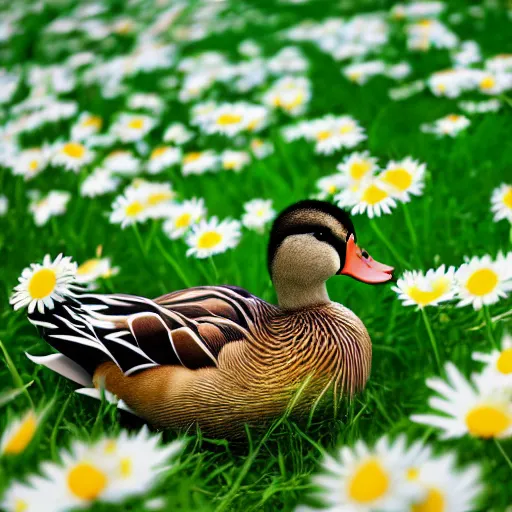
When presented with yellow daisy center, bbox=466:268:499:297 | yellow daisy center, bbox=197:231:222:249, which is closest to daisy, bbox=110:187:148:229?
yellow daisy center, bbox=197:231:222:249

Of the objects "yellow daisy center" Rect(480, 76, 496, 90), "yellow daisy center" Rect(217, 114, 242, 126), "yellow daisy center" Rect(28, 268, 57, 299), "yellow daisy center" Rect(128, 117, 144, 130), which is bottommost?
"yellow daisy center" Rect(480, 76, 496, 90)

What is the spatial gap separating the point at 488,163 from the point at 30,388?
1.64m


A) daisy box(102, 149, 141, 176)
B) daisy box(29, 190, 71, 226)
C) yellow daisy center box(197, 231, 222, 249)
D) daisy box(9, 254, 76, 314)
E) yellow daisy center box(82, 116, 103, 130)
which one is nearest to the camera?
daisy box(9, 254, 76, 314)

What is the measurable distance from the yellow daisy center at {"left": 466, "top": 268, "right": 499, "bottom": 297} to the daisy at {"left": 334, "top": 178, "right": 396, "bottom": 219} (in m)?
0.33

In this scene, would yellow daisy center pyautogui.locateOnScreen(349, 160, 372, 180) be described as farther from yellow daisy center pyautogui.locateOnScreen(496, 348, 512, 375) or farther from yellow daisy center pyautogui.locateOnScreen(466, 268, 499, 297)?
yellow daisy center pyautogui.locateOnScreen(496, 348, 512, 375)

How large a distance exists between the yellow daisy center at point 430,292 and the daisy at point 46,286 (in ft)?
2.29

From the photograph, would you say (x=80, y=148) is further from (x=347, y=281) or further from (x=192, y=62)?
(x=192, y=62)

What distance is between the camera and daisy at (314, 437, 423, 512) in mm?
847

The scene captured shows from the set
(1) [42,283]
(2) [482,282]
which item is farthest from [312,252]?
(1) [42,283]

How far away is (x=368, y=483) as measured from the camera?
89 cm

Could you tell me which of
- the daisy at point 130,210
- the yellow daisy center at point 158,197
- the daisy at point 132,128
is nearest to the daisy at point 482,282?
the daisy at point 130,210

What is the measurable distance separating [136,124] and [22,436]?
2226 mm

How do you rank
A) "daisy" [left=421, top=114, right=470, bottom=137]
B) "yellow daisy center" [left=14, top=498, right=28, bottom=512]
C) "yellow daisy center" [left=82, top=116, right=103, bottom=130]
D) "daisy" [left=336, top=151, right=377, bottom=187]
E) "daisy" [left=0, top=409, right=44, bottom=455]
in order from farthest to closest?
"yellow daisy center" [left=82, top=116, right=103, bottom=130] → "daisy" [left=421, top=114, right=470, bottom=137] → "daisy" [left=336, top=151, right=377, bottom=187] → "daisy" [left=0, top=409, right=44, bottom=455] → "yellow daisy center" [left=14, top=498, right=28, bottom=512]

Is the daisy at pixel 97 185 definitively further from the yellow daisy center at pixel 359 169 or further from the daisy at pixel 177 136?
the yellow daisy center at pixel 359 169
